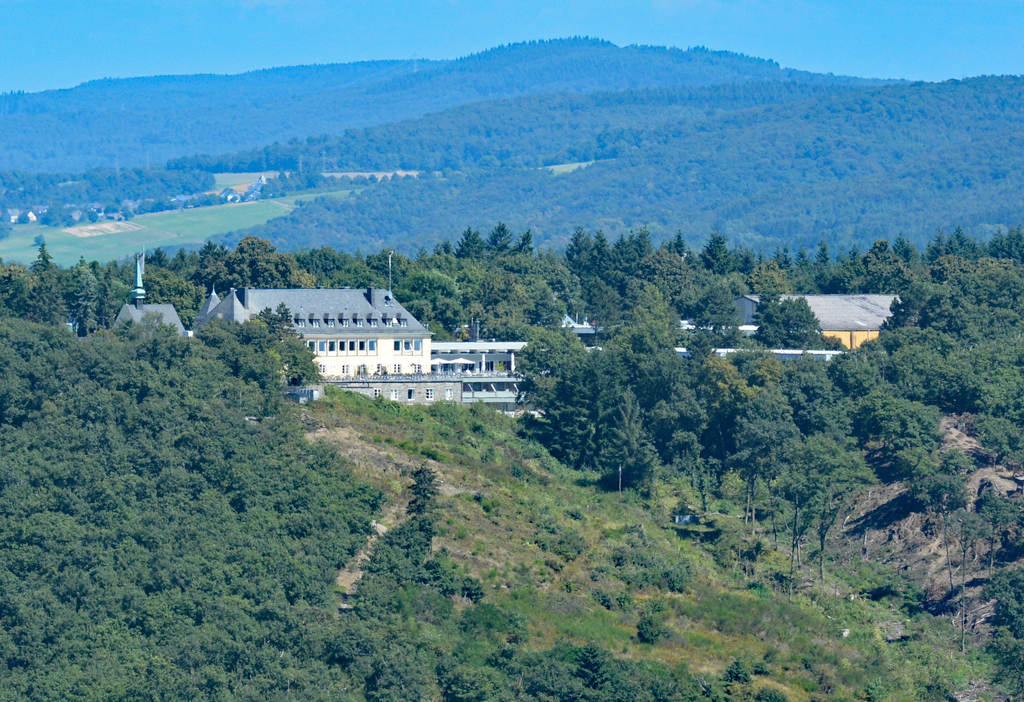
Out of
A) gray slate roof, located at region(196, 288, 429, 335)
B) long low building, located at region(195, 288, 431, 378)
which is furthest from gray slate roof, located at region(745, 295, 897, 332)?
gray slate roof, located at region(196, 288, 429, 335)

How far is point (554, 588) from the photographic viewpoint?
7800cm

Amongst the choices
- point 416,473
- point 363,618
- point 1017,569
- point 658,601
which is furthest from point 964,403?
point 363,618

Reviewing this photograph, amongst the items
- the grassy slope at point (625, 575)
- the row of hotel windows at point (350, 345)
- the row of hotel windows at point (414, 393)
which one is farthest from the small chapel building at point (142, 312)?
the grassy slope at point (625, 575)

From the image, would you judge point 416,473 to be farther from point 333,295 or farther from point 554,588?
point 333,295

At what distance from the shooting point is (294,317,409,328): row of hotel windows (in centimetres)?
10075

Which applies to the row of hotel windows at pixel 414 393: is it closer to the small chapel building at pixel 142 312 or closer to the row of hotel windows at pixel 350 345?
the row of hotel windows at pixel 350 345

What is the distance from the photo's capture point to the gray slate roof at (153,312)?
334ft

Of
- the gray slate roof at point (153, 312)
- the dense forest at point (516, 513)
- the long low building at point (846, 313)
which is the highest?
the gray slate roof at point (153, 312)

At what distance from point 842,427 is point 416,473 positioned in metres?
28.6

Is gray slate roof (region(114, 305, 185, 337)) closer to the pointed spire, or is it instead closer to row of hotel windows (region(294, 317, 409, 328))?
the pointed spire

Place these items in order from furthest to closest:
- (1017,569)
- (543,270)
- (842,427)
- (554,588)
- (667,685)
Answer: (543,270) → (842,427) → (1017,569) → (554,588) → (667,685)

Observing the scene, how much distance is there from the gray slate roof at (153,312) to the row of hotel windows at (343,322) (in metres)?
7.43

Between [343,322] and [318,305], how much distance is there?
78.6 inches

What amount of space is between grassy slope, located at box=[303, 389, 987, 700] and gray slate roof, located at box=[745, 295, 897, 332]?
2761cm
